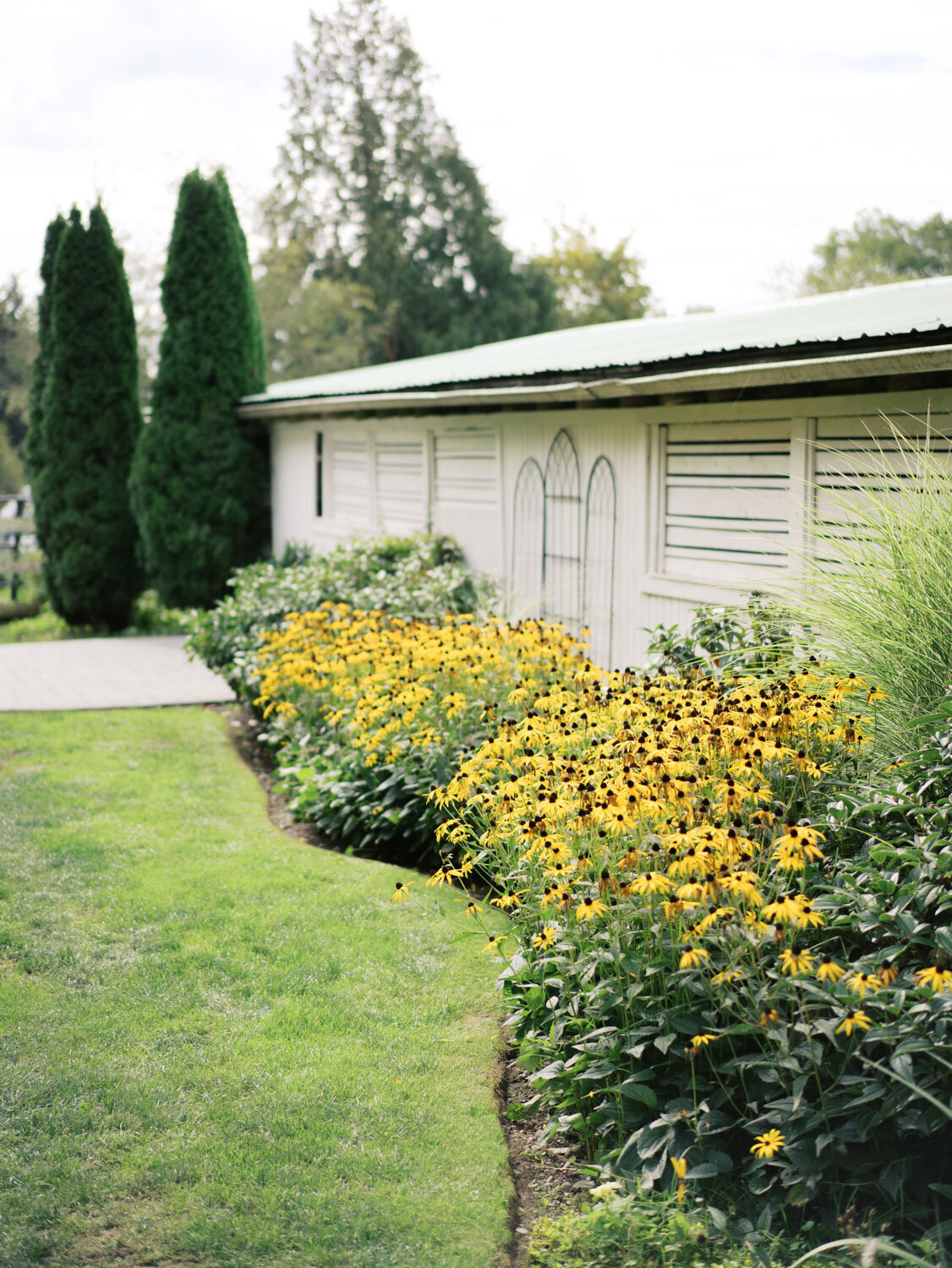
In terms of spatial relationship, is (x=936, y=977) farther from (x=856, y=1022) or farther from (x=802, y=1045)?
(x=802, y=1045)

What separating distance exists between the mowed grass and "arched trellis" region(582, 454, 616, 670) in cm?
315

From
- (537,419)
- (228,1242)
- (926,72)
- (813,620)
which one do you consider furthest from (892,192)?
(228,1242)

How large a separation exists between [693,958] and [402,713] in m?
2.93

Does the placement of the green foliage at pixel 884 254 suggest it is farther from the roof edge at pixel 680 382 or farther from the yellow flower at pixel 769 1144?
the yellow flower at pixel 769 1144

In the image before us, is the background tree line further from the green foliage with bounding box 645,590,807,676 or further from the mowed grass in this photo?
the green foliage with bounding box 645,590,807,676

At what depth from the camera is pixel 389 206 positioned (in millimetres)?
34688

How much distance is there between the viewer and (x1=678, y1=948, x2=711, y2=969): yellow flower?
2.46m

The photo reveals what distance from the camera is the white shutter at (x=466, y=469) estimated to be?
31.2ft

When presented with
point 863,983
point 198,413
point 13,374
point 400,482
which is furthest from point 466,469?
point 13,374

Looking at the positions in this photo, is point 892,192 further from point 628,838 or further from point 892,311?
point 628,838

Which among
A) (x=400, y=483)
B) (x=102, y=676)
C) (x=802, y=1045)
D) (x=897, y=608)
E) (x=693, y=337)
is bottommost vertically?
(x=102, y=676)

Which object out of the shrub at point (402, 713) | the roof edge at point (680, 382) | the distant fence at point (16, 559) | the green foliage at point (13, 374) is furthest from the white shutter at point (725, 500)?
the green foliage at point (13, 374)

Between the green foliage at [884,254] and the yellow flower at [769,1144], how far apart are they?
134ft

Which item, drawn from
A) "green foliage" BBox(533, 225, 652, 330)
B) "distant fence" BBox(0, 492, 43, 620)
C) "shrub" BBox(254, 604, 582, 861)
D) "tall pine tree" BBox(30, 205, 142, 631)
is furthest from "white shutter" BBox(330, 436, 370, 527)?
"green foliage" BBox(533, 225, 652, 330)
